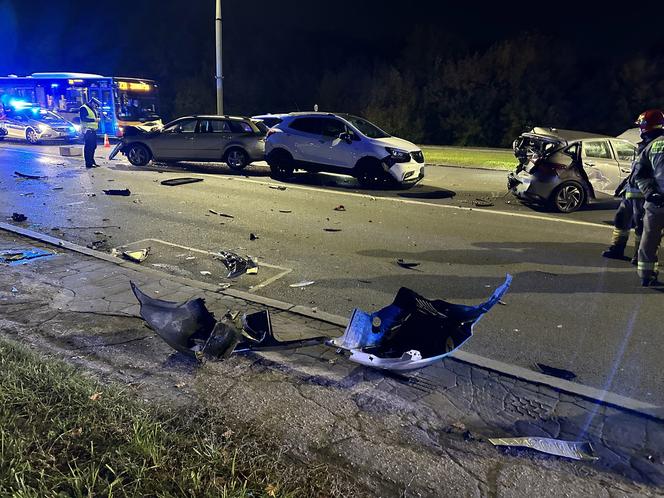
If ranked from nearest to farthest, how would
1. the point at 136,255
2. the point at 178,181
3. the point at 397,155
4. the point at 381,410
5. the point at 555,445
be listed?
the point at 555,445, the point at 381,410, the point at 136,255, the point at 397,155, the point at 178,181

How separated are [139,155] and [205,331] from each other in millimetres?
13391

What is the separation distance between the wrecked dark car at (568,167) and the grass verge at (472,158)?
242 inches

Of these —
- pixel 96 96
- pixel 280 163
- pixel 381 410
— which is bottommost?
pixel 381 410

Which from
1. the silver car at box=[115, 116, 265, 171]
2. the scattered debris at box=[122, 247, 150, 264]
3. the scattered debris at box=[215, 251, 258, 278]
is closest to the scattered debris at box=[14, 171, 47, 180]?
the silver car at box=[115, 116, 265, 171]

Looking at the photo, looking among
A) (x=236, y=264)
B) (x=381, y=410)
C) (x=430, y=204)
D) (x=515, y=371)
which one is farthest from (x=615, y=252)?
(x=381, y=410)

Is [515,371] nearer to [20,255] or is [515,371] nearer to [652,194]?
[652,194]

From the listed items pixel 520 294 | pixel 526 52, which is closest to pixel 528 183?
pixel 520 294

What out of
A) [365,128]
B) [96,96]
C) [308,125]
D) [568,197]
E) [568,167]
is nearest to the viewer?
[568,167]

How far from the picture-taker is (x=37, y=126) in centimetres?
2288

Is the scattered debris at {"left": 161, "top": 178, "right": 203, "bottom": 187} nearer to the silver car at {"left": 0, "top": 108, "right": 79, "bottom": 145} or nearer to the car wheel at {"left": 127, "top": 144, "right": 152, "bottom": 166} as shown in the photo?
the car wheel at {"left": 127, "top": 144, "right": 152, "bottom": 166}

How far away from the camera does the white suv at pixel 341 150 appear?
42.2 feet

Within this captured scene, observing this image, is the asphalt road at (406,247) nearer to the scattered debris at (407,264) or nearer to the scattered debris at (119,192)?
the scattered debris at (407,264)

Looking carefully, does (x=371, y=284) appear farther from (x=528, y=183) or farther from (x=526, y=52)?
(x=526, y=52)

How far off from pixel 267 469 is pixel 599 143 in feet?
34.7
